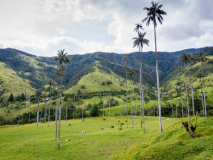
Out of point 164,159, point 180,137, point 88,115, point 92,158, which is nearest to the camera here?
point 164,159

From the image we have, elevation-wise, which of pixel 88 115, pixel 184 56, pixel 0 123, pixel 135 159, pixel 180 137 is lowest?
pixel 0 123

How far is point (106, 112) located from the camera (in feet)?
512

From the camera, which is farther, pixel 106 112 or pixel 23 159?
pixel 106 112

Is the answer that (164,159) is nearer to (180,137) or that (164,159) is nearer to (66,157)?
(180,137)

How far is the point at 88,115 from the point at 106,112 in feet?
92.2

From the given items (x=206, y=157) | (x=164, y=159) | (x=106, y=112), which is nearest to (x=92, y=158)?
(x=164, y=159)

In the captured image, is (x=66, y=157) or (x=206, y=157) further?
(x=66, y=157)

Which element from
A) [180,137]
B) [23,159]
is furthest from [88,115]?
[180,137]

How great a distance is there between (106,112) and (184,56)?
108537 millimetres

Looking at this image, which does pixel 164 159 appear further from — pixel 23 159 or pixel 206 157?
pixel 23 159

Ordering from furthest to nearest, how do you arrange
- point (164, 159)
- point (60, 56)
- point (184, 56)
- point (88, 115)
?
point (88, 115) → point (184, 56) → point (60, 56) → point (164, 159)

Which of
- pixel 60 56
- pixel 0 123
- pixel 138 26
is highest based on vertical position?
pixel 138 26

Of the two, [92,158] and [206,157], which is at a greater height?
[206,157]

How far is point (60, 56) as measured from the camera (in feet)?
147
